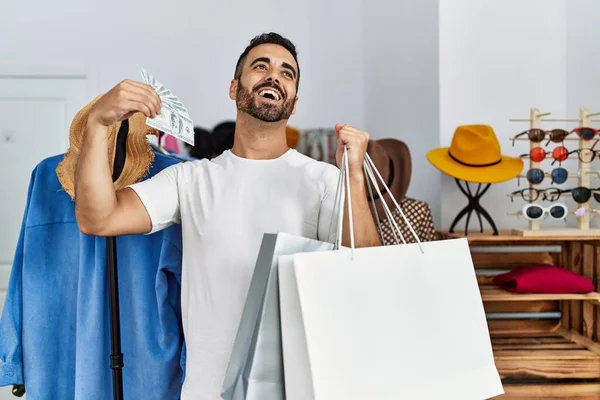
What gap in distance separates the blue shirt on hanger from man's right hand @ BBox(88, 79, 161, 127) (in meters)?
0.43

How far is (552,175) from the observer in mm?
2229

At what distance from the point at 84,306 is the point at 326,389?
822mm

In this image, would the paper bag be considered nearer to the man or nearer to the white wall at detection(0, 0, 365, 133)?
the man

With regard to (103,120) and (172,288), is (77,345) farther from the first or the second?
(103,120)

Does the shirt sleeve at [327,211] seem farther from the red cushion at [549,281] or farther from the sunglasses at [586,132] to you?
the sunglasses at [586,132]

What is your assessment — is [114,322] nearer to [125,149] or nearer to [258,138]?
[125,149]

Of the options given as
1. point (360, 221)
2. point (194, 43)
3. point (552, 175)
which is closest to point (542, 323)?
point (552, 175)

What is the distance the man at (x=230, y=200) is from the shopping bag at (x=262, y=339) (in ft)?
0.54

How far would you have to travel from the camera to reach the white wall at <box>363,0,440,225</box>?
275 cm

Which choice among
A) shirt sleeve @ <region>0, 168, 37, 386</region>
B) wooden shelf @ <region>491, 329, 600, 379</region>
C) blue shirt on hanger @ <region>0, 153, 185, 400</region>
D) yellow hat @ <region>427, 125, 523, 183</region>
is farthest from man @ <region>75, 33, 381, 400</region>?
yellow hat @ <region>427, 125, 523, 183</region>

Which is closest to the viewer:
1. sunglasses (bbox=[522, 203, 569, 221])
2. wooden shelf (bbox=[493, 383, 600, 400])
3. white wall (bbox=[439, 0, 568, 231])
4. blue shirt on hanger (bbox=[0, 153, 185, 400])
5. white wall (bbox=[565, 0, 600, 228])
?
blue shirt on hanger (bbox=[0, 153, 185, 400])

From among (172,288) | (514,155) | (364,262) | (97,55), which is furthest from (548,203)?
(97,55)

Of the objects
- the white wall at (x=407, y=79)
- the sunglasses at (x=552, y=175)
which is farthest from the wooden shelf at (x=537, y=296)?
the white wall at (x=407, y=79)

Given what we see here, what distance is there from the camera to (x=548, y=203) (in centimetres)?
254
